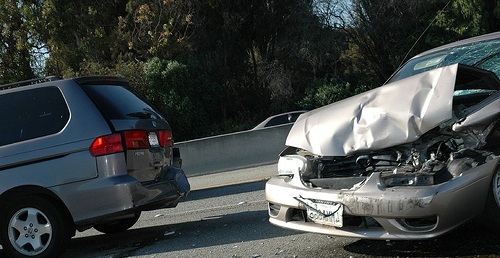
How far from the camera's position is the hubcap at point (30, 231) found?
6070 mm

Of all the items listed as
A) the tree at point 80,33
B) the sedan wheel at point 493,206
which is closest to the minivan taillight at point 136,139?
the sedan wheel at point 493,206

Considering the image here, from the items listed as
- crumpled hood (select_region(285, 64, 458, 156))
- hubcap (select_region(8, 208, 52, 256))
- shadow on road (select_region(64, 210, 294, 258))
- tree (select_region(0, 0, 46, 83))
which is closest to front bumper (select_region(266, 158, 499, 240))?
crumpled hood (select_region(285, 64, 458, 156))

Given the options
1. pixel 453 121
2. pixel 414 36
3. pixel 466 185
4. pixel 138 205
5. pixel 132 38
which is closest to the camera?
pixel 466 185

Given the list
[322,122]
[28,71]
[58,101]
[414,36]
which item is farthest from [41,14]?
[322,122]

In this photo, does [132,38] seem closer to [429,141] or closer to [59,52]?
[59,52]

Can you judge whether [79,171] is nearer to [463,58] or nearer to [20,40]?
[463,58]

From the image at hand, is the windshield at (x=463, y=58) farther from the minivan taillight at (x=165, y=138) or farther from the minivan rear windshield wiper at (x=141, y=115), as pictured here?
the minivan rear windshield wiper at (x=141, y=115)

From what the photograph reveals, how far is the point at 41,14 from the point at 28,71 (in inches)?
139

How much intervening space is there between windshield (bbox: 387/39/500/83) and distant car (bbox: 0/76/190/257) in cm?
296

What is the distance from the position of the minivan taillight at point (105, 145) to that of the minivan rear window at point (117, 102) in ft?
0.85

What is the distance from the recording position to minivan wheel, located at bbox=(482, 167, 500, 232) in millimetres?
4613

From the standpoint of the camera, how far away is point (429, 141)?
4.90 m

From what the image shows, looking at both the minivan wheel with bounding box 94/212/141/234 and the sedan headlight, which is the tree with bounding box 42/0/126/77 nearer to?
the minivan wheel with bounding box 94/212/141/234

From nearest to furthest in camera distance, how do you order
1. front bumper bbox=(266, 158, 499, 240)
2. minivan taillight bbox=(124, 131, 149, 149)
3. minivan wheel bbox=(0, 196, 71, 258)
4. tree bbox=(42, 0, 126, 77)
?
front bumper bbox=(266, 158, 499, 240), minivan wheel bbox=(0, 196, 71, 258), minivan taillight bbox=(124, 131, 149, 149), tree bbox=(42, 0, 126, 77)
